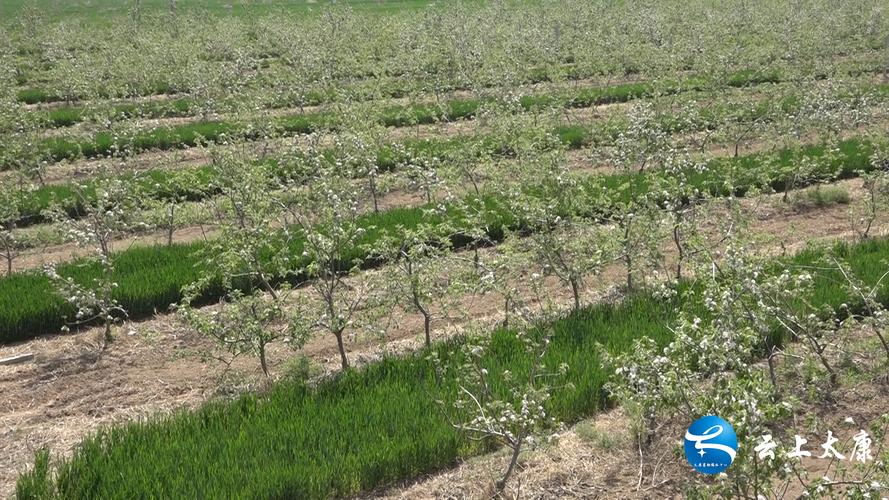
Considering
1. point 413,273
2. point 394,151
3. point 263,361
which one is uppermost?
point 413,273

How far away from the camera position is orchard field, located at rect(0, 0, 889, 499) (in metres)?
6.95

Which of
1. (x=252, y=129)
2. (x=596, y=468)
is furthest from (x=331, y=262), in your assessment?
(x=252, y=129)

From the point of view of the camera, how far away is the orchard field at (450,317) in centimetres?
695

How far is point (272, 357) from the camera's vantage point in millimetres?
9914

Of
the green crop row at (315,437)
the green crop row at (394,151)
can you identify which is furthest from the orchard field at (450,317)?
the green crop row at (394,151)

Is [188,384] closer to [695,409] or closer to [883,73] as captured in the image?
[695,409]

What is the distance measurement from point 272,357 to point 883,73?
2526cm

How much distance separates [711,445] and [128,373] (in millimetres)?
6958

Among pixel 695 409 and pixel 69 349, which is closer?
pixel 695 409

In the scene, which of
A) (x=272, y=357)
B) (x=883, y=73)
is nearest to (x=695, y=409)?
(x=272, y=357)

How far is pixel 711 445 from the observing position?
17.0 feet

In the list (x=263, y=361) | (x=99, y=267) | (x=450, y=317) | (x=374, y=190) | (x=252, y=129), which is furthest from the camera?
(x=252, y=129)

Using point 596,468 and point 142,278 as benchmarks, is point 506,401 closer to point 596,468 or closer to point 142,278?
point 596,468

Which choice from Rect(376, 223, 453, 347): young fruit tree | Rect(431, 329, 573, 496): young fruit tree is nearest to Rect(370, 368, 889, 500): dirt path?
Rect(431, 329, 573, 496): young fruit tree
